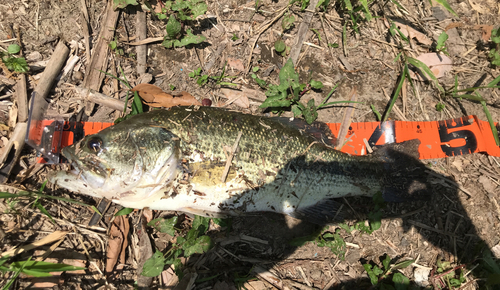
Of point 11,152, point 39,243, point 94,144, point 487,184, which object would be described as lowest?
point 39,243

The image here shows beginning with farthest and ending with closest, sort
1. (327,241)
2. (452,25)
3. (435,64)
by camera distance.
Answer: (452,25) → (435,64) → (327,241)

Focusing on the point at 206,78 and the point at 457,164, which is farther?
the point at 457,164

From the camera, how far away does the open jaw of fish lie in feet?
8.71

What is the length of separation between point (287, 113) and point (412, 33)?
2564mm

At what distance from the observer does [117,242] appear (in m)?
3.34

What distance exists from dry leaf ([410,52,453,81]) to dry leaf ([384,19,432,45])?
234 mm

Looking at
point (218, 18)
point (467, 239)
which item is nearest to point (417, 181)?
point (467, 239)

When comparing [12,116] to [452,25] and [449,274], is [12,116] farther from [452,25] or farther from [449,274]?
[452,25]

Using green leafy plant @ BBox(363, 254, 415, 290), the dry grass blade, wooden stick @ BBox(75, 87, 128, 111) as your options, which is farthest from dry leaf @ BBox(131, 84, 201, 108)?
green leafy plant @ BBox(363, 254, 415, 290)

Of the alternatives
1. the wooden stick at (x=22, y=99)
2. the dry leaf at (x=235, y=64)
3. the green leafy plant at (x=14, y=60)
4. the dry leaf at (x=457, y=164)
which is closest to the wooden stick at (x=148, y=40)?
the dry leaf at (x=235, y=64)

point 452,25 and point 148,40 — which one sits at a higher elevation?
point 452,25

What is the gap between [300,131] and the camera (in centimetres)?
342

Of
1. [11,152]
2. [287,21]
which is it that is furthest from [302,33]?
[11,152]

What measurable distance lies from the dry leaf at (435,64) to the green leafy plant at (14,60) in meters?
5.70
